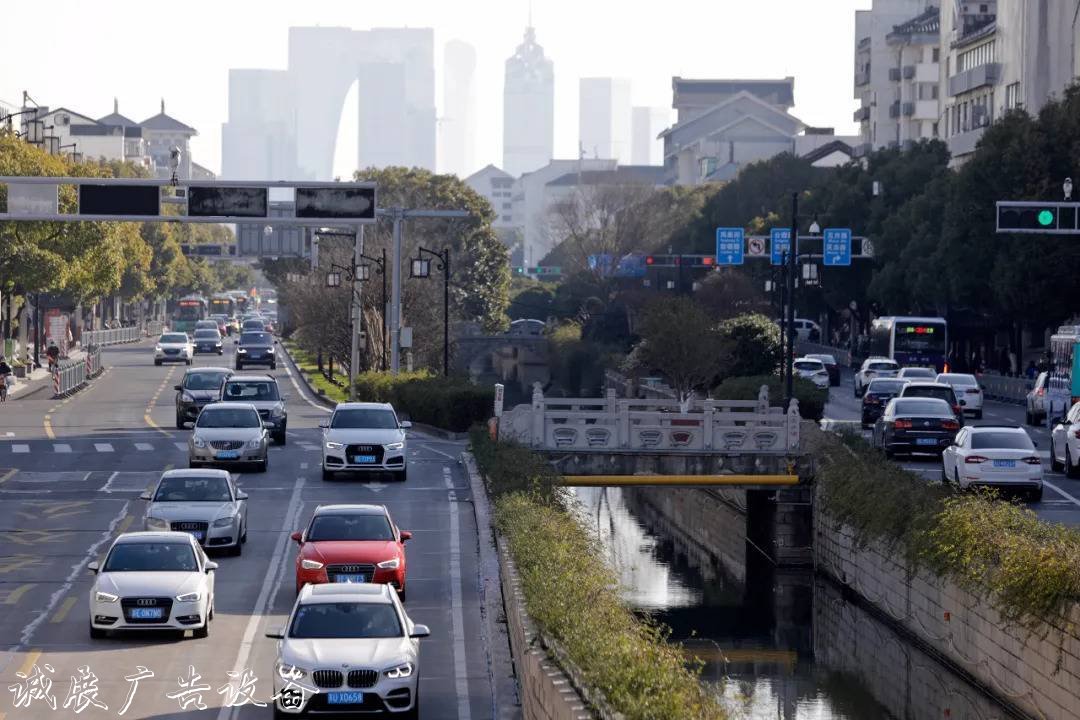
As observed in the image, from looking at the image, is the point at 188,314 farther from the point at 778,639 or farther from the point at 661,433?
the point at 778,639

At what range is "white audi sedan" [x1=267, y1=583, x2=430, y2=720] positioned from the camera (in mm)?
18250

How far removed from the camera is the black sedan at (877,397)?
56469 millimetres

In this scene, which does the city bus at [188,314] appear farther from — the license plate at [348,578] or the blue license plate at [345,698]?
the blue license plate at [345,698]

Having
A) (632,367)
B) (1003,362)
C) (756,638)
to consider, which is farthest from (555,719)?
(1003,362)

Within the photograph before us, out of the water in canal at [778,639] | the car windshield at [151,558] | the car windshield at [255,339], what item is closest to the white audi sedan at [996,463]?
the water in canal at [778,639]

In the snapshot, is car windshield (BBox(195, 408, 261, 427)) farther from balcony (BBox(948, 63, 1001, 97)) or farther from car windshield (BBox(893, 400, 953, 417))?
balcony (BBox(948, 63, 1001, 97))

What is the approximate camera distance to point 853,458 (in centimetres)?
3634

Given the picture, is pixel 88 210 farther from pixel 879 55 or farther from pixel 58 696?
pixel 879 55

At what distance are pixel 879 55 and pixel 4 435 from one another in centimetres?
10144

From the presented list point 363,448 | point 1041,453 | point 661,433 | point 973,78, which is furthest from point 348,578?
point 973,78

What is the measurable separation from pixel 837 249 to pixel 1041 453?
40.4 metres

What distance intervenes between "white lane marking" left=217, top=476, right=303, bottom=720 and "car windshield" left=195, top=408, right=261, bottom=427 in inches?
101

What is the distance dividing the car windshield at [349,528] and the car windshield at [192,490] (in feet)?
16.1

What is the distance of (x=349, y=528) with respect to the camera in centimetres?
2602
